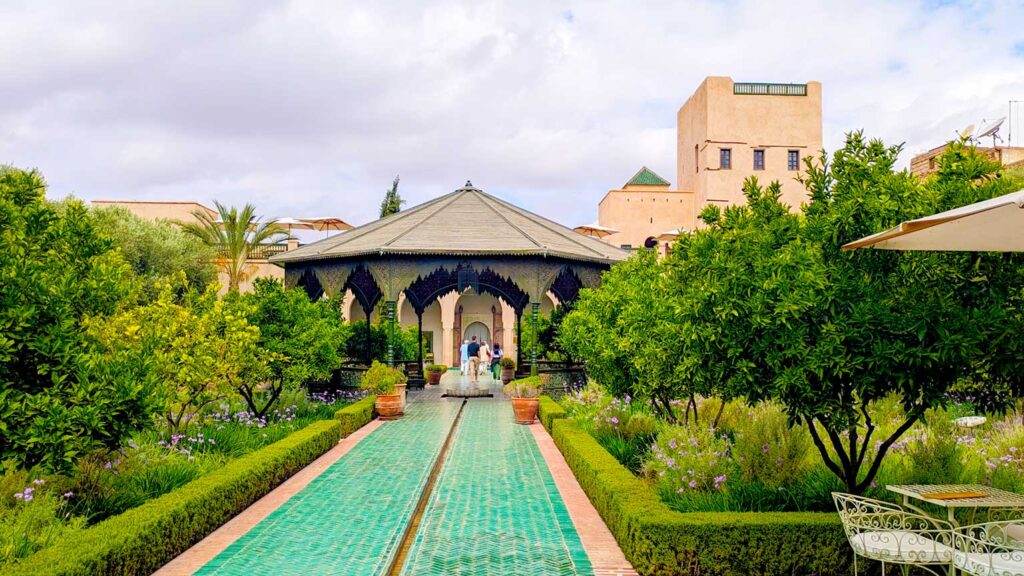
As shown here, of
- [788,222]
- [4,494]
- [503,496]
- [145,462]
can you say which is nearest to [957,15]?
[788,222]

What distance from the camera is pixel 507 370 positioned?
27938mm

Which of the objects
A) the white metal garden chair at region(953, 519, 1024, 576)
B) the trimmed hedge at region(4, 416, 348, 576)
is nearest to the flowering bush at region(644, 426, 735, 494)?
the white metal garden chair at region(953, 519, 1024, 576)

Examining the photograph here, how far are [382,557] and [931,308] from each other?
509 centimetres

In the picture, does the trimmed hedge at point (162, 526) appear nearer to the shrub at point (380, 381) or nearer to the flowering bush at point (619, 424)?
the flowering bush at point (619, 424)

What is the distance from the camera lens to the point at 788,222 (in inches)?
268

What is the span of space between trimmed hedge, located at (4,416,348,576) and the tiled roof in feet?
135

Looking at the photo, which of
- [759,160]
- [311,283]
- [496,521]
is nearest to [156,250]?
[311,283]

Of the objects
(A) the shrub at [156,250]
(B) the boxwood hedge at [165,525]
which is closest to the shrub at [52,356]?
(B) the boxwood hedge at [165,525]

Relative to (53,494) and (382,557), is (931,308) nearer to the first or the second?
(382,557)

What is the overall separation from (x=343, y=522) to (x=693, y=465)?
390 cm

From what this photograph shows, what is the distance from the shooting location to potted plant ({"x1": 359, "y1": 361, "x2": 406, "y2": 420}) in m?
16.7

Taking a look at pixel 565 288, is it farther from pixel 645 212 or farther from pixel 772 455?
pixel 772 455

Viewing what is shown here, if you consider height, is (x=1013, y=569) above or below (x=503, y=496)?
above

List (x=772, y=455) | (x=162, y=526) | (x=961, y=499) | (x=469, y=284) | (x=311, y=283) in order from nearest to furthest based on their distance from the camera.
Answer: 1. (x=961, y=499)
2. (x=162, y=526)
3. (x=772, y=455)
4. (x=469, y=284)
5. (x=311, y=283)
